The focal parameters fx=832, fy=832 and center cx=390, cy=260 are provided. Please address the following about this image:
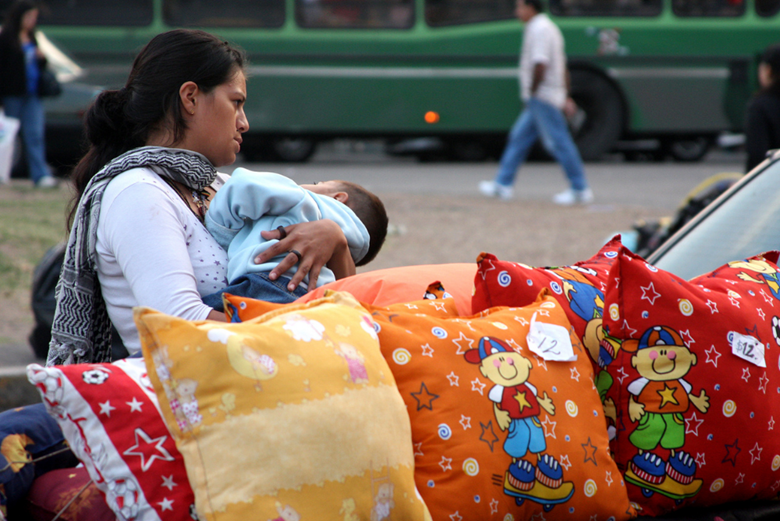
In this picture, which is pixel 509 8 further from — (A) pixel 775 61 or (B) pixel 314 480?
(B) pixel 314 480

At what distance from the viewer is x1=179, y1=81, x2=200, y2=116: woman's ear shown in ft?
6.33

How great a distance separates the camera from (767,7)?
1192 cm

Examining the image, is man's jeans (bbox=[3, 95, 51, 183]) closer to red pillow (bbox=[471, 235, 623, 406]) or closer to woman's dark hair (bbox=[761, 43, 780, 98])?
woman's dark hair (bbox=[761, 43, 780, 98])

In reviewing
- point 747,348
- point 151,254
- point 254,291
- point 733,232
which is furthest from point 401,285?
point 733,232

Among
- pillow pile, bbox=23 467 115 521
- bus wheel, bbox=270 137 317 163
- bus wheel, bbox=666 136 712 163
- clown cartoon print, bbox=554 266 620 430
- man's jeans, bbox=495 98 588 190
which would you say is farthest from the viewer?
bus wheel, bbox=666 136 712 163

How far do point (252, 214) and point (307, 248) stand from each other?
0.48 ft

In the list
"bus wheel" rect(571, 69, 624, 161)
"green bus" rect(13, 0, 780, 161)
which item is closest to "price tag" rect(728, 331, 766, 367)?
"green bus" rect(13, 0, 780, 161)

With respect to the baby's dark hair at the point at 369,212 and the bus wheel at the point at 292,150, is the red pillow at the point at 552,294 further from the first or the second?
the bus wheel at the point at 292,150

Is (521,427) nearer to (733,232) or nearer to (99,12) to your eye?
(733,232)

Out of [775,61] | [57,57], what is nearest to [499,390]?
[775,61]

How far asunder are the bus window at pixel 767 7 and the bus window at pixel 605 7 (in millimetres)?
1422

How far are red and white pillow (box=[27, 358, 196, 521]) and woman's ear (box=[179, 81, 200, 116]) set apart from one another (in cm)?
78

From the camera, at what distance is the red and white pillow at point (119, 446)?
4.42 feet

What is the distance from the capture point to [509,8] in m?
11.7
